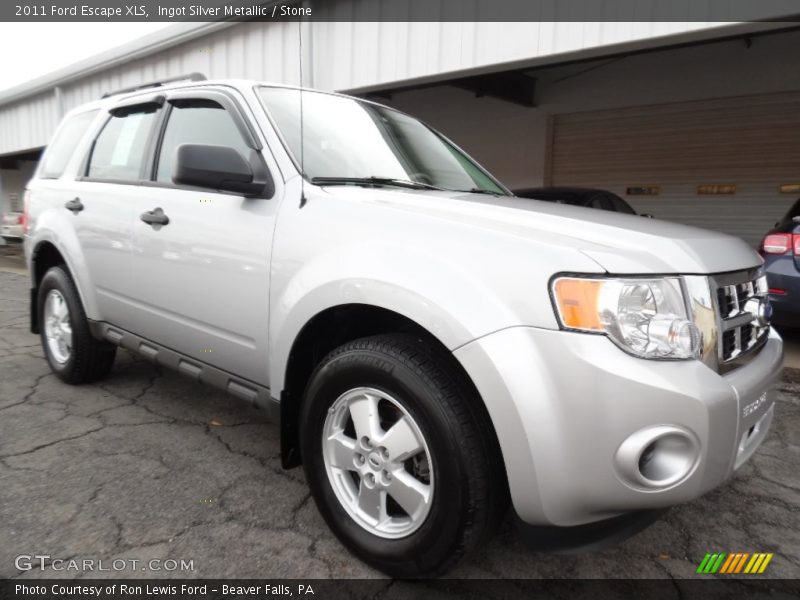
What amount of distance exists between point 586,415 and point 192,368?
186cm

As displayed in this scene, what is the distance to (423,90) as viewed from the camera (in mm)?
10969

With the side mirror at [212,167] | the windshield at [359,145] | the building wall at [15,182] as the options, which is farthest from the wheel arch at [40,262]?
the building wall at [15,182]

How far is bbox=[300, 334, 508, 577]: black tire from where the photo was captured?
1.56m

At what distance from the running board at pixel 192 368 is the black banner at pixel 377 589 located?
0.60 m

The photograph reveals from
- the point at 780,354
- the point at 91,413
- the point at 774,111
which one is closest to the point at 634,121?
the point at 774,111

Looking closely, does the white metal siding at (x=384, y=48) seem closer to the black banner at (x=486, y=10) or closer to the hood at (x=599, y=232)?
the black banner at (x=486, y=10)

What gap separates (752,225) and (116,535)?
9.49 metres

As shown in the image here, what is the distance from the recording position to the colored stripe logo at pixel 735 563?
1.96 meters

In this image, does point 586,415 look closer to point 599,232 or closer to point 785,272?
point 599,232

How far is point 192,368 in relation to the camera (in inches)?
101

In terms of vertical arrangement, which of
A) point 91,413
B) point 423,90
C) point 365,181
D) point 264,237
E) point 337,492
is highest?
point 423,90

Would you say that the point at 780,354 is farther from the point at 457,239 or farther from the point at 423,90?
the point at 423,90

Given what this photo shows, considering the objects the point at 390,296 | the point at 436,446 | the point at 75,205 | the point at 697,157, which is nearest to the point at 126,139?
the point at 75,205

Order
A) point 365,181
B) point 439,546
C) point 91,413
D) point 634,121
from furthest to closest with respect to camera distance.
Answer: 1. point 634,121
2. point 91,413
3. point 365,181
4. point 439,546
